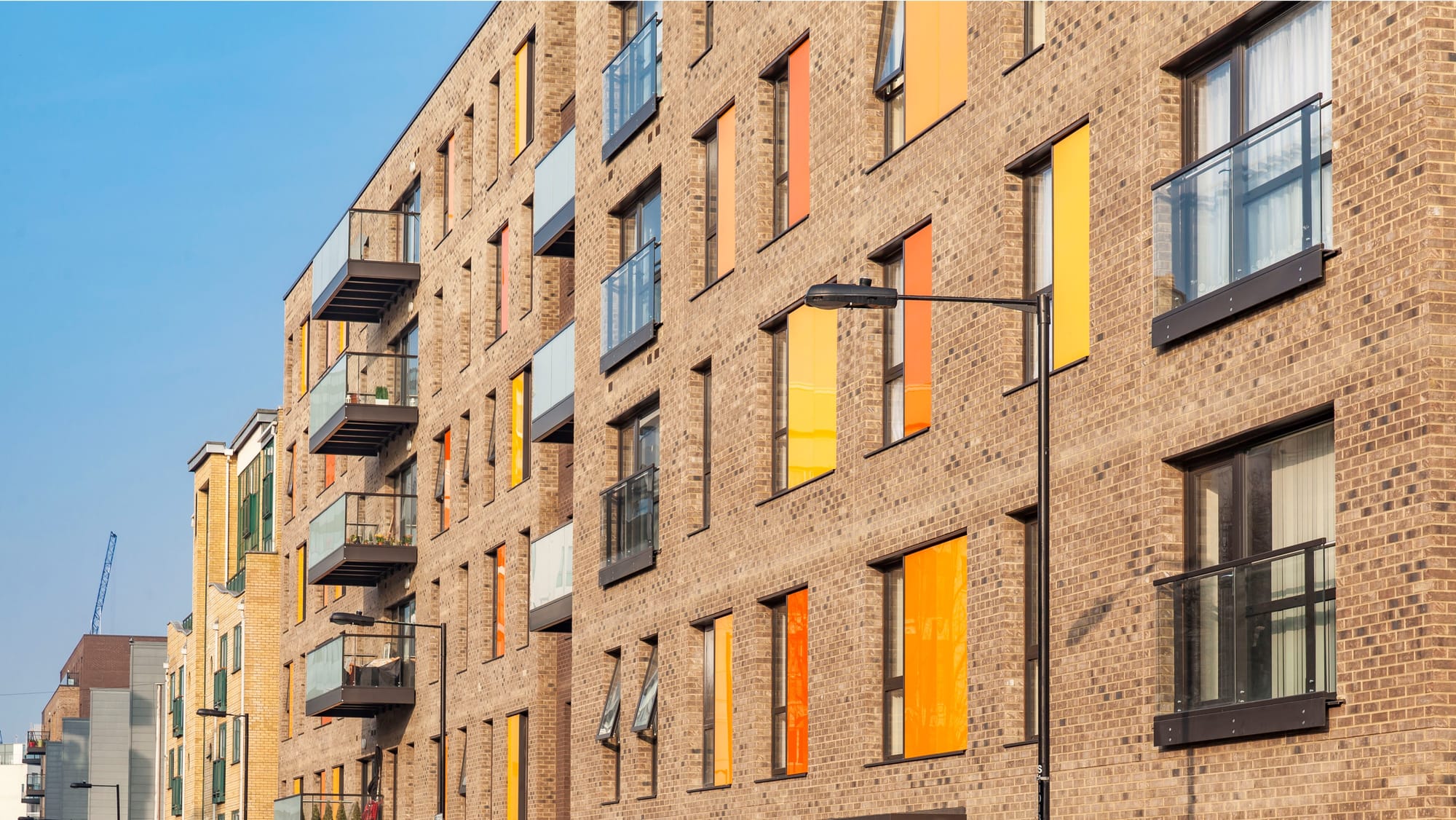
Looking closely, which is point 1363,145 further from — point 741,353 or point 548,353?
point 548,353

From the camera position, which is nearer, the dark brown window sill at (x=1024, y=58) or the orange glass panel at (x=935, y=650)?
the dark brown window sill at (x=1024, y=58)

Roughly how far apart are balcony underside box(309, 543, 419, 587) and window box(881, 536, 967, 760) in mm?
23533

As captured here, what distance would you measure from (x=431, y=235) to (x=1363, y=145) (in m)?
31.9

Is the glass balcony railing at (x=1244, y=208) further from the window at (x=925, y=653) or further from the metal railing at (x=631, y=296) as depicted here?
the metal railing at (x=631, y=296)

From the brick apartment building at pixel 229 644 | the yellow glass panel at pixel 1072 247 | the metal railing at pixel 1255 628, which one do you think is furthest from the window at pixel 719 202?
the brick apartment building at pixel 229 644

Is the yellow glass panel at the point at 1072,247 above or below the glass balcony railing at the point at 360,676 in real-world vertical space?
above

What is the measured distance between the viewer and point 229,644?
65.9 meters

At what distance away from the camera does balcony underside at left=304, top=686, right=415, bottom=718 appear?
43.6m

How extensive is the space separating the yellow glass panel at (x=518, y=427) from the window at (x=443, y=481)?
181 inches

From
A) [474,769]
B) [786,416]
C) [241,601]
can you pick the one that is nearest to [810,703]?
[786,416]

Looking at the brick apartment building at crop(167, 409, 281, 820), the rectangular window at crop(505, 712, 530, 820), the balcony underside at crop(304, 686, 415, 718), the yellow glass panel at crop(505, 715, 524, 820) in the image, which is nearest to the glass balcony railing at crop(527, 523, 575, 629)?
the rectangular window at crop(505, 712, 530, 820)

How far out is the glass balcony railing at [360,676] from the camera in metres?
43.8

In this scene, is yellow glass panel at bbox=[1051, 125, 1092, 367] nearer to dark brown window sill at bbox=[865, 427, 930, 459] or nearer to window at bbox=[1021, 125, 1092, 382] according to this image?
window at bbox=[1021, 125, 1092, 382]

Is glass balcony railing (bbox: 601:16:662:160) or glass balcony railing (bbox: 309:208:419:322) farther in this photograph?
glass balcony railing (bbox: 309:208:419:322)
